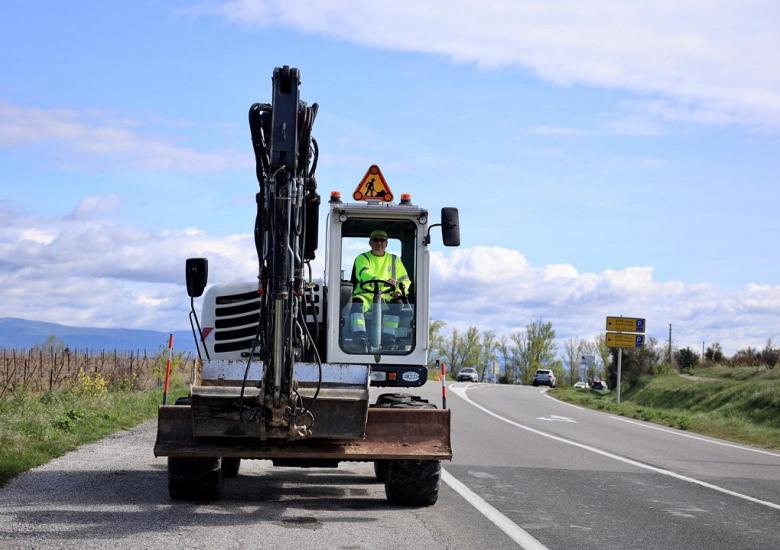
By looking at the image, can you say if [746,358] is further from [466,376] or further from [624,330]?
[466,376]

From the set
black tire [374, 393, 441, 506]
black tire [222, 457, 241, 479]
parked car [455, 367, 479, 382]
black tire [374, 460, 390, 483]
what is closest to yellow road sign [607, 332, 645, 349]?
black tire [374, 460, 390, 483]

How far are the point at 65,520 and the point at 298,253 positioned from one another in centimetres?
287

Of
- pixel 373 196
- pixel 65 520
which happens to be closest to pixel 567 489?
pixel 373 196

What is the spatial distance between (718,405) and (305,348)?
92.8ft

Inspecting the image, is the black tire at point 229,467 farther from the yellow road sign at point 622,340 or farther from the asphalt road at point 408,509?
the yellow road sign at point 622,340

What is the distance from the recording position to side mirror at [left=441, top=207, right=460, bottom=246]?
975cm

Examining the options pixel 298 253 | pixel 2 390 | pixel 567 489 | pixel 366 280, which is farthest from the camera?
pixel 2 390

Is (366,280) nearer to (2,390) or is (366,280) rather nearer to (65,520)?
(65,520)

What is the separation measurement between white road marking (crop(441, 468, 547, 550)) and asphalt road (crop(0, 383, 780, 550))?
2 cm

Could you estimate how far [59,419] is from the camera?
53.8 feet

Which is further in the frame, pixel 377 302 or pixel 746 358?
pixel 746 358

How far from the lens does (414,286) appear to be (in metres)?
10.3

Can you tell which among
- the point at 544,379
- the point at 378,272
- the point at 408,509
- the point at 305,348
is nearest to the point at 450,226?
the point at 378,272

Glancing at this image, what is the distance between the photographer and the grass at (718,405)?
26.3m
